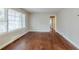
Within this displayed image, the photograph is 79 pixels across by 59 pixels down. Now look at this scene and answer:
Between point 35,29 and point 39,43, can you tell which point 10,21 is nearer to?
point 35,29

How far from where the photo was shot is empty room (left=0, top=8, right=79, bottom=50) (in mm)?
1396

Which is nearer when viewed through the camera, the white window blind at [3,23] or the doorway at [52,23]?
the white window blind at [3,23]

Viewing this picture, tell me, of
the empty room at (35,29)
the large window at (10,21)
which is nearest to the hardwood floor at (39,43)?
the empty room at (35,29)

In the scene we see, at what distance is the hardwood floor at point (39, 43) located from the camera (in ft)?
4.55

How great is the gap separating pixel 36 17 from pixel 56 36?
459mm

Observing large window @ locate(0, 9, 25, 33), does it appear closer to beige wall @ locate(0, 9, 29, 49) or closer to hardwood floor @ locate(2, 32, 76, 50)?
beige wall @ locate(0, 9, 29, 49)

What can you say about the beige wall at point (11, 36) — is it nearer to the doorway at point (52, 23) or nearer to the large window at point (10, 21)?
the large window at point (10, 21)

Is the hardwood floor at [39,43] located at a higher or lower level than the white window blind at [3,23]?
lower

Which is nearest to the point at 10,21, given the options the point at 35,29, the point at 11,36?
the point at 11,36

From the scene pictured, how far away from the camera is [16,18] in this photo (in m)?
1.53
